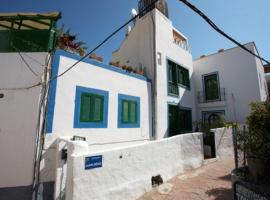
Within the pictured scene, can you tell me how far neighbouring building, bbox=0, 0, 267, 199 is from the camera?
5.61 m

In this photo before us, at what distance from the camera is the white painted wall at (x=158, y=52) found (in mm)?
10578

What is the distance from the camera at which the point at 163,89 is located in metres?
10.9

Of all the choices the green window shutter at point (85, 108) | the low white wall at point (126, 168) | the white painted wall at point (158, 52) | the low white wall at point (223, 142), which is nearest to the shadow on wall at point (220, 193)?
the low white wall at point (126, 168)

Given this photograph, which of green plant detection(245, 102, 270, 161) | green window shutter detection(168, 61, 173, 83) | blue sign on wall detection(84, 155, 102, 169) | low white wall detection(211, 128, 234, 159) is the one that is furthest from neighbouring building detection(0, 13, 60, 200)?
low white wall detection(211, 128, 234, 159)

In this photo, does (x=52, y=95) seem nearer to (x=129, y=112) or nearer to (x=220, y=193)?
(x=129, y=112)

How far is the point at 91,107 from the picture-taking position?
7.34m

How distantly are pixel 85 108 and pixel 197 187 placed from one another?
5368 millimetres

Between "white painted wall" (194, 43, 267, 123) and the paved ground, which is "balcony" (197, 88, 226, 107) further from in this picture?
the paved ground

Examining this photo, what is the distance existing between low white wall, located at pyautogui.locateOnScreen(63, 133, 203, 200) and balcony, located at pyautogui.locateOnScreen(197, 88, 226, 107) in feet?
23.2

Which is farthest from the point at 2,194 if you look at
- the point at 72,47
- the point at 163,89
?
the point at 163,89

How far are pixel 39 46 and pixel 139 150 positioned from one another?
5399 mm

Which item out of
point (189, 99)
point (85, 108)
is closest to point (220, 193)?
point (85, 108)

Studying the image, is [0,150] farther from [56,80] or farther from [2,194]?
[56,80]

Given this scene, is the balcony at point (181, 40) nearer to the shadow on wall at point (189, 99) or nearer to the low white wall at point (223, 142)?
the shadow on wall at point (189, 99)
